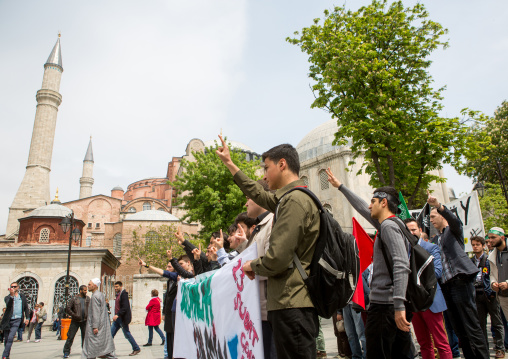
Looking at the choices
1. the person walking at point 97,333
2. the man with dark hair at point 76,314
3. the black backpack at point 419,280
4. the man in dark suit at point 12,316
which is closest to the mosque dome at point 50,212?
the man in dark suit at point 12,316

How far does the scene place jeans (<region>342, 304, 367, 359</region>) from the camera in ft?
17.7

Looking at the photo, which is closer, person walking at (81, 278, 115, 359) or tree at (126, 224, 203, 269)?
person walking at (81, 278, 115, 359)

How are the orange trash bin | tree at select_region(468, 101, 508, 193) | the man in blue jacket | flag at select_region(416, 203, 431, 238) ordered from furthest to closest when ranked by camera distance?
tree at select_region(468, 101, 508, 193)
the orange trash bin
flag at select_region(416, 203, 431, 238)
the man in blue jacket

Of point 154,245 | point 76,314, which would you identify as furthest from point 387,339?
point 154,245

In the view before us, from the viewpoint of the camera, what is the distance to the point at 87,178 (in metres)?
74.1

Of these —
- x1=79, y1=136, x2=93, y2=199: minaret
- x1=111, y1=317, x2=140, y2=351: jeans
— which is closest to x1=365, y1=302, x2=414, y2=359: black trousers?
x1=111, y1=317, x2=140, y2=351: jeans

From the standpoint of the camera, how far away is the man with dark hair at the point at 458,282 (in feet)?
13.1

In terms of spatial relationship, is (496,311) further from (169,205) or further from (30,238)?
(169,205)

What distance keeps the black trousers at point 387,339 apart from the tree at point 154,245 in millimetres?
36355

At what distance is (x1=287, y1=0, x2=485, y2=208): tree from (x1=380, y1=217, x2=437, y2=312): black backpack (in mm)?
9926

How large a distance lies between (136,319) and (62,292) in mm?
8381

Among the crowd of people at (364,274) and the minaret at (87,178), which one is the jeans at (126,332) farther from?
the minaret at (87,178)

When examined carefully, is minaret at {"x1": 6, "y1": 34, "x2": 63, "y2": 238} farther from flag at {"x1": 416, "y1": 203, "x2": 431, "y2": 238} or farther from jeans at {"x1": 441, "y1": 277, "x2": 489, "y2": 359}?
jeans at {"x1": 441, "y1": 277, "x2": 489, "y2": 359}

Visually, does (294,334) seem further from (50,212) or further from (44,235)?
(50,212)
